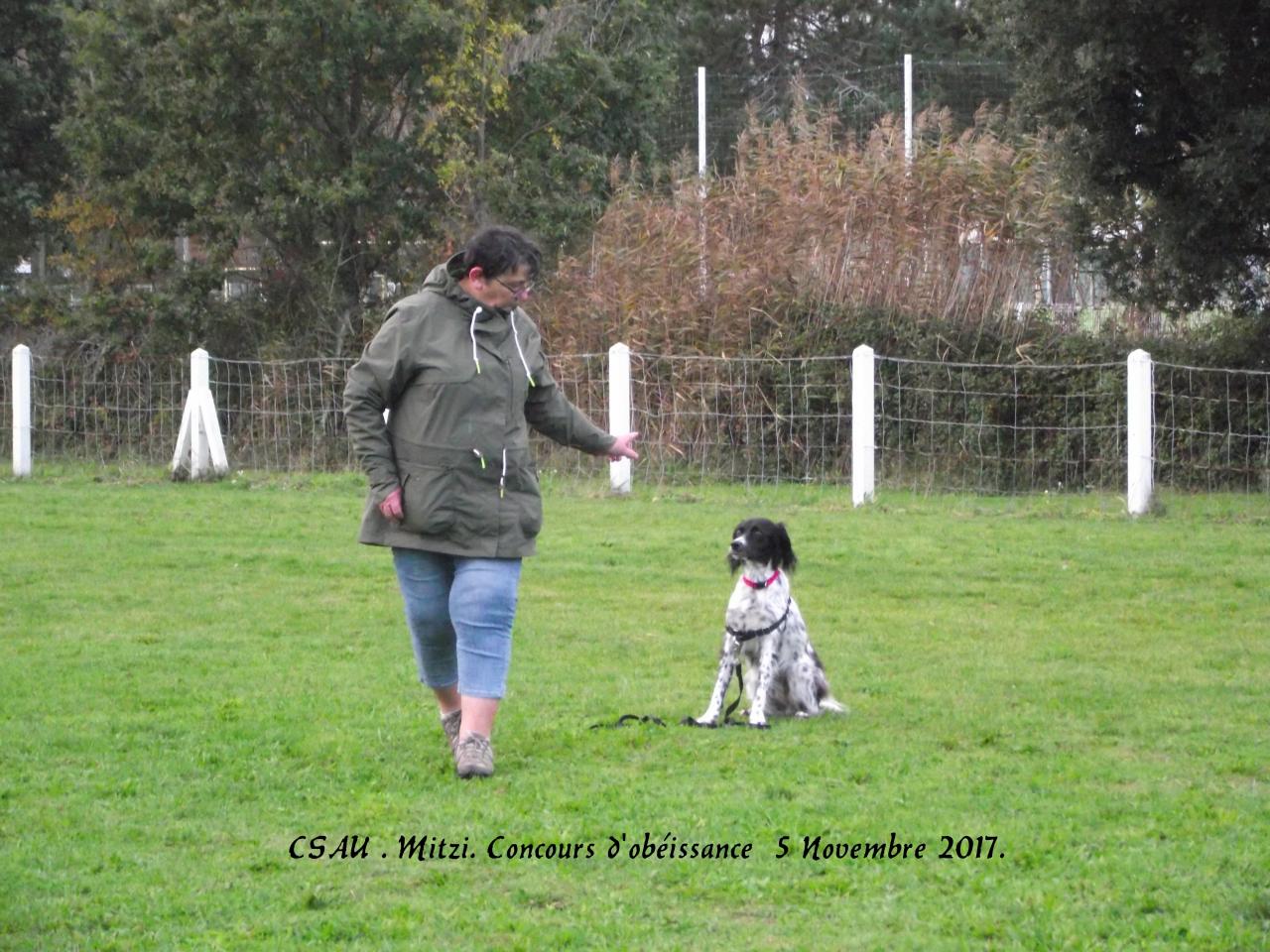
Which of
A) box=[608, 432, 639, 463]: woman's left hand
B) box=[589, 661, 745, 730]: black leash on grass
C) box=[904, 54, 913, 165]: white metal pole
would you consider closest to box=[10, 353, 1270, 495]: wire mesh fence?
box=[904, 54, 913, 165]: white metal pole

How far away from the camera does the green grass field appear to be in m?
4.46

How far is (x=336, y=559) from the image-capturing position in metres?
12.2

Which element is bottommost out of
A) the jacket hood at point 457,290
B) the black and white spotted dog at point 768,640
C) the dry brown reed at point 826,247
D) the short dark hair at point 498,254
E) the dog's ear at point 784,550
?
the black and white spotted dog at point 768,640

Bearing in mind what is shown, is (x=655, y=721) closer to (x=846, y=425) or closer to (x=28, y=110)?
(x=846, y=425)

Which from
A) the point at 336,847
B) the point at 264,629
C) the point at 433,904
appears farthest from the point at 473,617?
the point at 264,629

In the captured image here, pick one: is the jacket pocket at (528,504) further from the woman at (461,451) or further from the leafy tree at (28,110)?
the leafy tree at (28,110)

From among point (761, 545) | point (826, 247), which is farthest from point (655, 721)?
point (826, 247)

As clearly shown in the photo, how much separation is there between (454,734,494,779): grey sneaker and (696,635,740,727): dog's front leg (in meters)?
1.23

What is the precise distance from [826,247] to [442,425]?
1374 centimetres

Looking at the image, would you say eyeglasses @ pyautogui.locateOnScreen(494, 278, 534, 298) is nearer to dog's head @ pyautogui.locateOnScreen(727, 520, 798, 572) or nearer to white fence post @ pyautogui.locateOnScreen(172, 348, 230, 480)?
dog's head @ pyautogui.locateOnScreen(727, 520, 798, 572)

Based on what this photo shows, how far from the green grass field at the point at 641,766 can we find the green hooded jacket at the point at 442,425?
0.89 metres

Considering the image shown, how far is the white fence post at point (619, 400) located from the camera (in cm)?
1695

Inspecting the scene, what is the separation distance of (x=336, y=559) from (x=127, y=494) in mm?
5538

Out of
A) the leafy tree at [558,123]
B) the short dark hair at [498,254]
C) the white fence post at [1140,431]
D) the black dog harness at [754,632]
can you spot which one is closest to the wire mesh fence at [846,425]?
the white fence post at [1140,431]
